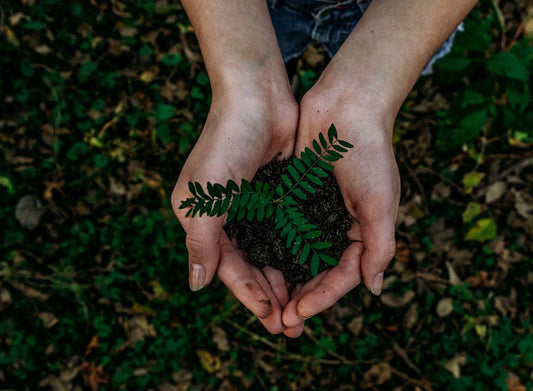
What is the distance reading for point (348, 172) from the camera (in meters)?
2.55

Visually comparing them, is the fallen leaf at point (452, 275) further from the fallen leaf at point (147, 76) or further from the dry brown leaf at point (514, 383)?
the fallen leaf at point (147, 76)

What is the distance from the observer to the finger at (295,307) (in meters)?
2.56

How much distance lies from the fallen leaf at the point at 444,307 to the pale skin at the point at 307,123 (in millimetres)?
1654

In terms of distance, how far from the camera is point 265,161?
9.04 ft

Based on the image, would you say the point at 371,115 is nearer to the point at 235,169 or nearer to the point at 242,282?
the point at 235,169

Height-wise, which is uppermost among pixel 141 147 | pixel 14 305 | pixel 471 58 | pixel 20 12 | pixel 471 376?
pixel 20 12

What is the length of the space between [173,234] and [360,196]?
2105 mm

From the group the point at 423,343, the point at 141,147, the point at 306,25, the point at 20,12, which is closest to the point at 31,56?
the point at 20,12

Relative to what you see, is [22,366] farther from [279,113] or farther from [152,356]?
[279,113]

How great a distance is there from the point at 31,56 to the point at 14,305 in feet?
8.10

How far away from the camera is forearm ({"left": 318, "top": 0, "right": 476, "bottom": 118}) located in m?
2.59

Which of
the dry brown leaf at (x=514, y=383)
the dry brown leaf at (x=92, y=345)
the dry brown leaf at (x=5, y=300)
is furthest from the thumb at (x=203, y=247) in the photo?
the dry brown leaf at (x=514, y=383)

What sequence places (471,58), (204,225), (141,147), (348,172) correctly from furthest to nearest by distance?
(141,147) → (471,58) → (348,172) → (204,225)

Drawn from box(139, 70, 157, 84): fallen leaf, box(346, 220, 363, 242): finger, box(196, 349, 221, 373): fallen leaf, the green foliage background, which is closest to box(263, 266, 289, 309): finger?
box(346, 220, 363, 242): finger
